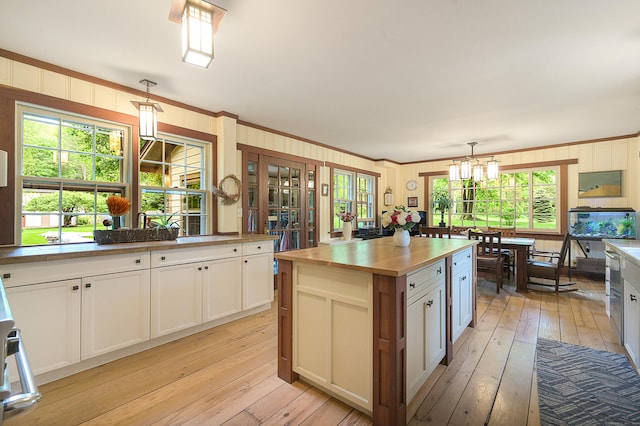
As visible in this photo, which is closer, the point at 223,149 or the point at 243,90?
the point at 243,90

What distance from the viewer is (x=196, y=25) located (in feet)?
5.49

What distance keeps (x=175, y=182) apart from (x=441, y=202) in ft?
17.9

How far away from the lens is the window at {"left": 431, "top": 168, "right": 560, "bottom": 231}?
5613mm

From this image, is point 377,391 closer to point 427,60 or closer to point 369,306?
point 369,306

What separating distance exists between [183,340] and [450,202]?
19.7 feet

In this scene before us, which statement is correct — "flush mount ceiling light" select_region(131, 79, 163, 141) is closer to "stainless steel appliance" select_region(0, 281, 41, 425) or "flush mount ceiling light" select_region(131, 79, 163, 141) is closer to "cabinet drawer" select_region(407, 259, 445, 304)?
"stainless steel appliance" select_region(0, 281, 41, 425)

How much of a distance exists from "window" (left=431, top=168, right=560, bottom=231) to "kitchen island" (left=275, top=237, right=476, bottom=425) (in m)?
4.66

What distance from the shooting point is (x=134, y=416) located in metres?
1.73

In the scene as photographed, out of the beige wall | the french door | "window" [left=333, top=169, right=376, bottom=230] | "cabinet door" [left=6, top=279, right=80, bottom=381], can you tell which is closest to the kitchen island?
"cabinet door" [left=6, top=279, right=80, bottom=381]

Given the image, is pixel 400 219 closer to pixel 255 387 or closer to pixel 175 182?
pixel 255 387

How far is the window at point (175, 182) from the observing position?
321 cm

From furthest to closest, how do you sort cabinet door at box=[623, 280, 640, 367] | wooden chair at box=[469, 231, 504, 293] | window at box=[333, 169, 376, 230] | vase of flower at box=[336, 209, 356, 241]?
1. window at box=[333, 169, 376, 230]
2. vase of flower at box=[336, 209, 356, 241]
3. wooden chair at box=[469, 231, 504, 293]
4. cabinet door at box=[623, 280, 640, 367]

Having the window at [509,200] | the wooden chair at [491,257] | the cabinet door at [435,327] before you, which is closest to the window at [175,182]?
the cabinet door at [435,327]

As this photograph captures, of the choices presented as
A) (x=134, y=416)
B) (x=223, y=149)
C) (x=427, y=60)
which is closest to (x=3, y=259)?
(x=134, y=416)
